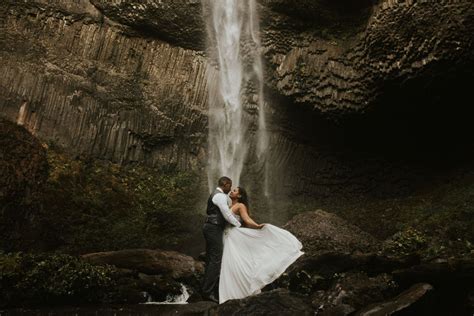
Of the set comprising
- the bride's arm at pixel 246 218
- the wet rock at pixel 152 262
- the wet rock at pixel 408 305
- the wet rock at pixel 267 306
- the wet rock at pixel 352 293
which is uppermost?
the bride's arm at pixel 246 218

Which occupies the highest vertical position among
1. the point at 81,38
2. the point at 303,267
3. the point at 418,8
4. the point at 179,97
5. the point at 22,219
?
the point at 418,8

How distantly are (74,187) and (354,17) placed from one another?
11470 mm

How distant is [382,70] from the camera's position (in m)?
15.2

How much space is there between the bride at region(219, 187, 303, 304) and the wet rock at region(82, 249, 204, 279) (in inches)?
85.3

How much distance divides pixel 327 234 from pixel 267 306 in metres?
5.60

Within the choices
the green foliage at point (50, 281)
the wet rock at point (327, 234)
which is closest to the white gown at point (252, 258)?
the green foliage at point (50, 281)

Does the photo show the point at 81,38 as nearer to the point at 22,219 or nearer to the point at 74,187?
the point at 74,187

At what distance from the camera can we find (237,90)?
58.0 feet

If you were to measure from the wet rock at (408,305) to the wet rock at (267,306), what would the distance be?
0.83m

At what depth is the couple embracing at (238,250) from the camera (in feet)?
23.5

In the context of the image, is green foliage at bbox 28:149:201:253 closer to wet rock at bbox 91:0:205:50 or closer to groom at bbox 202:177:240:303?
groom at bbox 202:177:240:303

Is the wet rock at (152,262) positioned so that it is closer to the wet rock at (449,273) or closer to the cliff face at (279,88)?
the wet rock at (449,273)

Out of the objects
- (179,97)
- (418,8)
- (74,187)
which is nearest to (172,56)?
(179,97)

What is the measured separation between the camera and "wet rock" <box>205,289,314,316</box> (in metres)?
6.00
